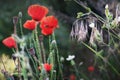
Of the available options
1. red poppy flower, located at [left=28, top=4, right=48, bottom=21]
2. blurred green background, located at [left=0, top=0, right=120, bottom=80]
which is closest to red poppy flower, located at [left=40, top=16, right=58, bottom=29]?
red poppy flower, located at [left=28, top=4, right=48, bottom=21]

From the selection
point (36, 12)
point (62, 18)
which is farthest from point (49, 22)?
point (62, 18)

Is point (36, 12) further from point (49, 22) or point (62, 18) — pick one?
point (62, 18)

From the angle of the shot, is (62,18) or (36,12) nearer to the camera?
(36,12)

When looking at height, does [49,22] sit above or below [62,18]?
above

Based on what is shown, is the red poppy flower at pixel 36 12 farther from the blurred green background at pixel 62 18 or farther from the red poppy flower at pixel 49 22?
the blurred green background at pixel 62 18

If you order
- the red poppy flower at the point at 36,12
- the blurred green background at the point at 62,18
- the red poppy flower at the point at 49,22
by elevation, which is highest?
the red poppy flower at the point at 36,12

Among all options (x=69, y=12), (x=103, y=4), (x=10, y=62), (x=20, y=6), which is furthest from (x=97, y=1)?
(x=10, y=62)

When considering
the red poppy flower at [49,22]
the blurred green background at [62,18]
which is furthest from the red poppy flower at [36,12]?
the blurred green background at [62,18]

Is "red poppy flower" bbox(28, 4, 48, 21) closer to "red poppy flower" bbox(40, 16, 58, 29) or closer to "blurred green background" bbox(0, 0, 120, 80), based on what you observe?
"red poppy flower" bbox(40, 16, 58, 29)

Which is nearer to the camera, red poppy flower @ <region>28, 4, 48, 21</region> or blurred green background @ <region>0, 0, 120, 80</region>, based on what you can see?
red poppy flower @ <region>28, 4, 48, 21</region>

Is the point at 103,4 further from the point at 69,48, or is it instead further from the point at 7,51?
the point at 7,51

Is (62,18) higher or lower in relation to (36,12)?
lower
